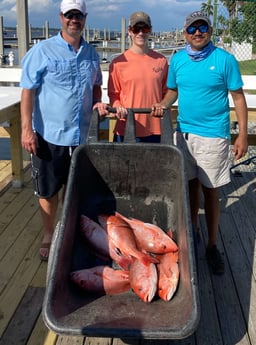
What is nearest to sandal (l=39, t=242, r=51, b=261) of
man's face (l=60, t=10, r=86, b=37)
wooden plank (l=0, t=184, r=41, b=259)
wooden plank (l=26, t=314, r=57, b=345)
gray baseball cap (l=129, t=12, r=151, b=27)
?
wooden plank (l=0, t=184, r=41, b=259)

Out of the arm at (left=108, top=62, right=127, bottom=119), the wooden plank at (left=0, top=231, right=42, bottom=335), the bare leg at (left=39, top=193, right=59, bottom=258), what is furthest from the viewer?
the arm at (left=108, top=62, right=127, bottom=119)

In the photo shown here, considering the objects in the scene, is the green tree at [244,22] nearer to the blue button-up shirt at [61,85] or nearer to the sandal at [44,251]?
the blue button-up shirt at [61,85]

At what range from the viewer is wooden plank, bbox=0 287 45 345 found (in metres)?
2.25

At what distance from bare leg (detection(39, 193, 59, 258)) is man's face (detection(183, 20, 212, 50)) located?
55.9 inches

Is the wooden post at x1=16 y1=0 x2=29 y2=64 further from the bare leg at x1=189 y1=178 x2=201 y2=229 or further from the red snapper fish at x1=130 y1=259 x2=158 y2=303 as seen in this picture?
the red snapper fish at x1=130 y1=259 x2=158 y2=303

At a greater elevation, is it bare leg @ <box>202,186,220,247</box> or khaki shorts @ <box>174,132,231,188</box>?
khaki shorts @ <box>174,132,231,188</box>

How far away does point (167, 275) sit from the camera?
195cm

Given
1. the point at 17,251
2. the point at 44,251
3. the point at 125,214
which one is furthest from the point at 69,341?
the point at 17,251

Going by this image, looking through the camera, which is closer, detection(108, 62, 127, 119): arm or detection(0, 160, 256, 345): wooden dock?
detection(0, 160, 256, 345): wooden dock

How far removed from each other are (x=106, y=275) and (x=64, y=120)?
1129 millimetres

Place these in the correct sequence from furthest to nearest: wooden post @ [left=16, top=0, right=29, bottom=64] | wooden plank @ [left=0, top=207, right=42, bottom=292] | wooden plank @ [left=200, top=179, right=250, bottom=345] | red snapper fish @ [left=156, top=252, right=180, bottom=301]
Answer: wooden post @ [left=16, top=0, right=29, bottom=64] → wooden plank @ [left=0, top=207, right=42, bottom=292] → wooden plank @ [left=200, top=179, right=250, bottom=345] → red snapper fish @ [left=156, top=252, right=180, bottom=301]

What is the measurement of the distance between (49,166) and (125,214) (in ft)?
2.15

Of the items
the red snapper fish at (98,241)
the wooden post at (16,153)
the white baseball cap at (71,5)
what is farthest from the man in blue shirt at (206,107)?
the wooden post at (16,153)

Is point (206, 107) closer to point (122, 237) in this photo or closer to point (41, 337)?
point (122, 237)
